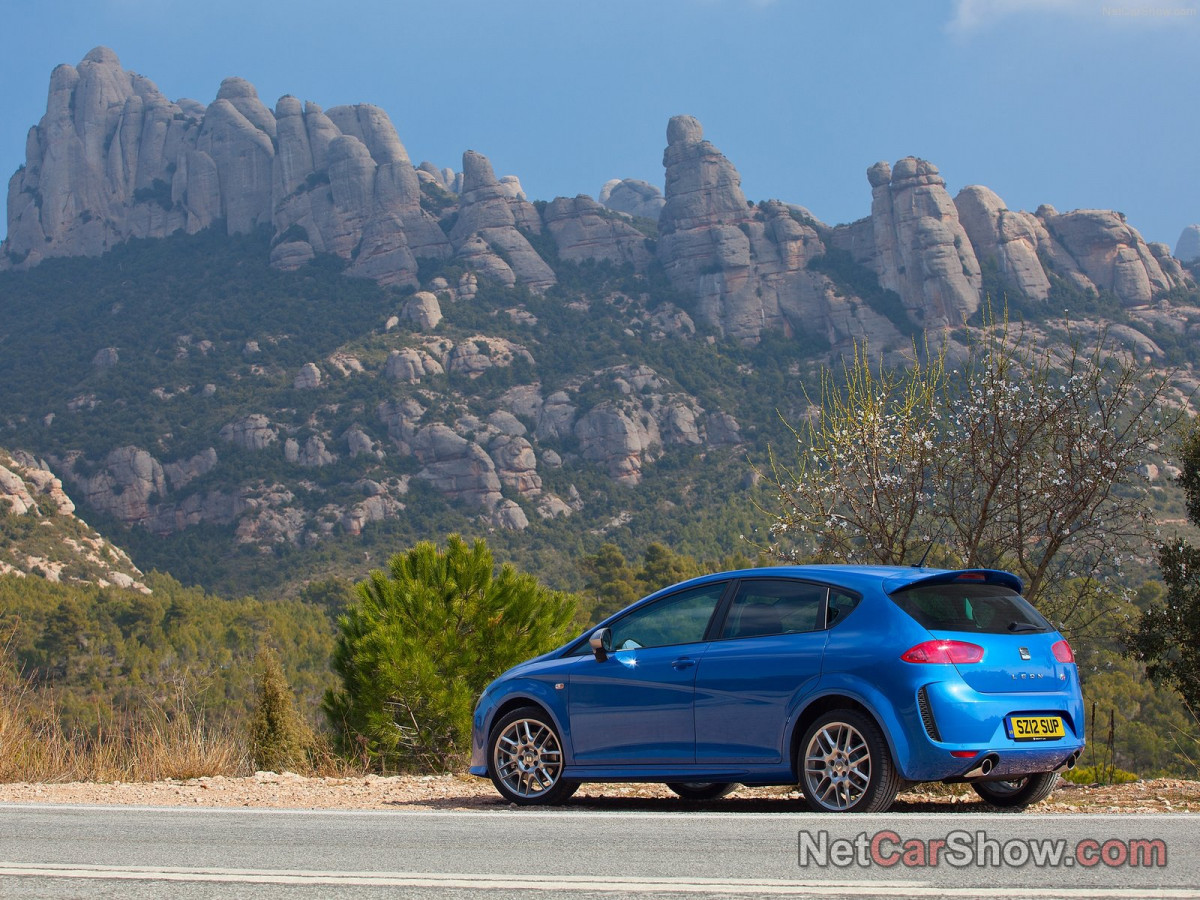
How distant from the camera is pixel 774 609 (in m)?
7.70

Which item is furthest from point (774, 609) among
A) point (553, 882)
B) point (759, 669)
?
point (553, 882)

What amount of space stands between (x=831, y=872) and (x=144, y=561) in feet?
366

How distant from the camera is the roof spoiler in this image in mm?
7305

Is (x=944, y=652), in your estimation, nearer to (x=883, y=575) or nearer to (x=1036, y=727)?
(x=883, y=575)

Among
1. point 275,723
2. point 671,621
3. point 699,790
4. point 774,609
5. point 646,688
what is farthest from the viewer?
point 275,723

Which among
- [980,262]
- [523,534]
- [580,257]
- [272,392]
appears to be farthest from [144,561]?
[980,262]

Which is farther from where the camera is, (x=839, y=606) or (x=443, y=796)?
(x=443, y=796)

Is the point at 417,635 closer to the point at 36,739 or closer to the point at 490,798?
the point at 36,739

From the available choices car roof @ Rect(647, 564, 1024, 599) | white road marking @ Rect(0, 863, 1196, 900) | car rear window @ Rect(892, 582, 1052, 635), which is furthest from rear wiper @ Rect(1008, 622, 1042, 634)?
white road marking @ Rect(0, 863, 1196, 900)

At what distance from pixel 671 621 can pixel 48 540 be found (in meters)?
94.2

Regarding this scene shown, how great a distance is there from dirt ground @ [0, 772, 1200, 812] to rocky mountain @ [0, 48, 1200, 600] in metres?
89.7

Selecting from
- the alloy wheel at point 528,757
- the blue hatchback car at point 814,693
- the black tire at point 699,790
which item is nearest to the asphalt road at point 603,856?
the blue hatchback car at point 814,693

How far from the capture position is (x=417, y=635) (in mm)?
15547

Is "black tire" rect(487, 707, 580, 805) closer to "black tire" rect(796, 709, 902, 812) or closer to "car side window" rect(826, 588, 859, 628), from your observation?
"black tire" rect(796, 709, 902, 812)
